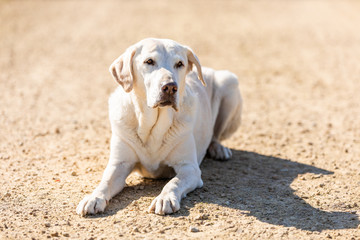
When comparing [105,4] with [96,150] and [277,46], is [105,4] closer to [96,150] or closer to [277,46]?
[277,46]

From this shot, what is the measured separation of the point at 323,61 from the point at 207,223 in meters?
8.60

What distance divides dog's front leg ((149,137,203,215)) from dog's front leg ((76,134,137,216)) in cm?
44

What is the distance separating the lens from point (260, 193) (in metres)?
5.62

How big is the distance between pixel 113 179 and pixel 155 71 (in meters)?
1.15

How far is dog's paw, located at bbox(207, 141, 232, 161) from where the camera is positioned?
6871 mm

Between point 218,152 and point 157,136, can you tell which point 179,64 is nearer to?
point 157,136

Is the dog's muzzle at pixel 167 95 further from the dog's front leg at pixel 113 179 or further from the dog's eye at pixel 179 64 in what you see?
the dog's front leg at pixel 113 179

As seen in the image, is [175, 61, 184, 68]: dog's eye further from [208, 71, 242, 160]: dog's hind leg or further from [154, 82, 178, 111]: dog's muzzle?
[208, 71, 242, 160]: dog's hind leg

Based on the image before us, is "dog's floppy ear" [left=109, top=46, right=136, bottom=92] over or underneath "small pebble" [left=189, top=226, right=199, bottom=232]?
over

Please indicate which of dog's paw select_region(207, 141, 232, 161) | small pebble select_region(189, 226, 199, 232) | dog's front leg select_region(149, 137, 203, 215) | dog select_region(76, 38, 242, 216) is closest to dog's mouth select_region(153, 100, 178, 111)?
dog select_region(76, 38, 242, 216)

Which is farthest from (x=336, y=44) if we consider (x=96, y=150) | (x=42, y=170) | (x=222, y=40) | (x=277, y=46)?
(x=42, y=170)

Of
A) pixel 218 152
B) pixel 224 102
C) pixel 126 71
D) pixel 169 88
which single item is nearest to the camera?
pixel 169 88

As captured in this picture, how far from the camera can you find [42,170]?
6219mm

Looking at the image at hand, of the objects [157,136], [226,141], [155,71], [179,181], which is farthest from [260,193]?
[226,141]
